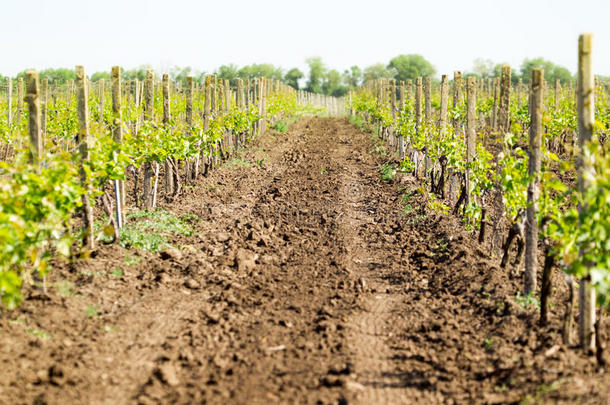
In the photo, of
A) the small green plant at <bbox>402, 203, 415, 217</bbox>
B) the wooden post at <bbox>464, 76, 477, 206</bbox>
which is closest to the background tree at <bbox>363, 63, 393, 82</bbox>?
the small green plant at <bbox>402, 203, 415, 217</bbox>

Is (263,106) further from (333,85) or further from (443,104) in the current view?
(333,85)

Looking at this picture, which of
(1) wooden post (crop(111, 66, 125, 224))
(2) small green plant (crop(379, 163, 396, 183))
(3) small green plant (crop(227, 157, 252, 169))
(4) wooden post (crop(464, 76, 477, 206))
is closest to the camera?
(1) wooden post (crop(111, 66, 125, 224))

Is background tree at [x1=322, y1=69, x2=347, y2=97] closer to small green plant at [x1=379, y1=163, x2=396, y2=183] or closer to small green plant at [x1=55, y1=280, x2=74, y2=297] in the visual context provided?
small green plant at [x1=379, y1=163, x2=396, y2=183]

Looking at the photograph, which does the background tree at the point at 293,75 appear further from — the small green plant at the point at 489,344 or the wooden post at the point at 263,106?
the small green plant at the point at 489,344

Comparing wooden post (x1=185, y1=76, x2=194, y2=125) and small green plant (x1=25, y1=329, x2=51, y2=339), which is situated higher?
wooden post (x1=185, y1=76, x2=194, y2=125)

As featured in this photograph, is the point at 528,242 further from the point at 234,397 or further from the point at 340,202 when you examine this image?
the point at 340,202

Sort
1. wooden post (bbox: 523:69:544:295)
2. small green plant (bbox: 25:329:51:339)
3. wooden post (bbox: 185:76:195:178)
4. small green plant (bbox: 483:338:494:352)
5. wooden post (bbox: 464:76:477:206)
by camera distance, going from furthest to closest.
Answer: wooden post (bbox: 185:76:195:178) < wooden post (bbox: 464:76:477:206) < wooden post (bbox: 523:69:544:295) < small green plant (bbox: 483:338:494:352) < small green plant (bbox: 25:329:51:339)

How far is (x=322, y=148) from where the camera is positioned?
71.9 feet

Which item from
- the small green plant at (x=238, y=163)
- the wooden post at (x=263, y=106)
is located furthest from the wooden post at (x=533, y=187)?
the wooden post at (x=263, y=106)

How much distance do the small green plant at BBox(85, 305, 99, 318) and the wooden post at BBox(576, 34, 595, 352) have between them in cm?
451

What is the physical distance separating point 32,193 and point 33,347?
53.6 inches

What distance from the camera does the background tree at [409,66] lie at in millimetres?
125812

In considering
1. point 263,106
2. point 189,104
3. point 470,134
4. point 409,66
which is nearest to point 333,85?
point 409,66

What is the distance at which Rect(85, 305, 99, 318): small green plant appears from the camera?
19.5 ft
